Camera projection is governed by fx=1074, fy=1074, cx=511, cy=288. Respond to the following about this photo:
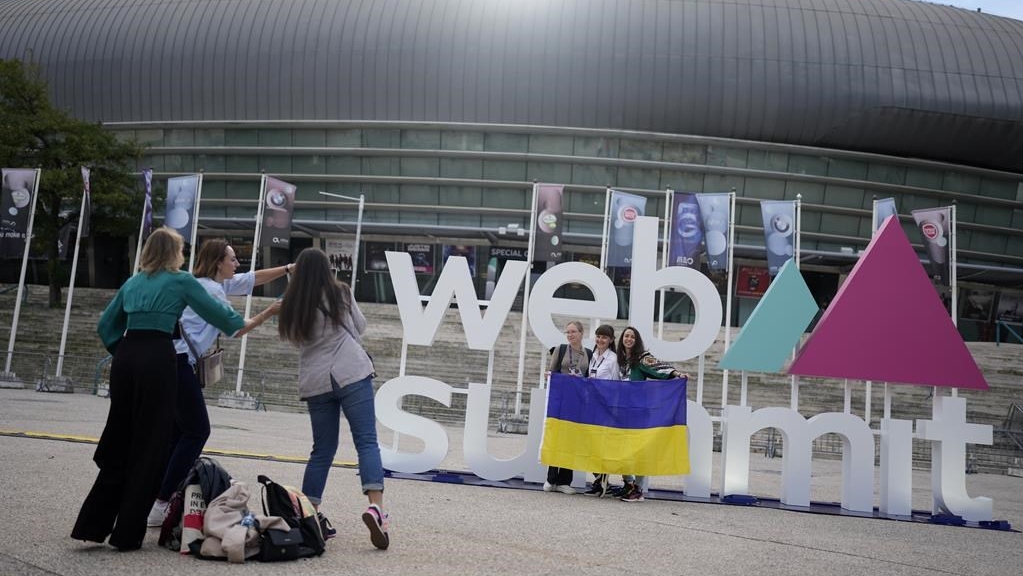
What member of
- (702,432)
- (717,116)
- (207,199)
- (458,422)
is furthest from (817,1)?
(702,432)

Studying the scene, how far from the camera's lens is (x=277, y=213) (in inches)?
1329

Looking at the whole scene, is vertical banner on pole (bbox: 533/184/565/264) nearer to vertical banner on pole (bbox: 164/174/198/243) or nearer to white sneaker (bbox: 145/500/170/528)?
vertical banner on pole (bbox: 164/174/198/243)

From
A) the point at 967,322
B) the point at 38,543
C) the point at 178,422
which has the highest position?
the point at 967,322

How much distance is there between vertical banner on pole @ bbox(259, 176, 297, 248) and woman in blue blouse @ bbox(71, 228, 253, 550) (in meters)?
27.0

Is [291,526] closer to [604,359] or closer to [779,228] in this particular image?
[604,359]

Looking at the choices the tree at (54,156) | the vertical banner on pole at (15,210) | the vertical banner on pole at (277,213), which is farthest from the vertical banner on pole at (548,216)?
the tree at (54,156)

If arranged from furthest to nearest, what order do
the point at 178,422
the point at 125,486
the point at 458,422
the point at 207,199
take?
the point at 207,199 → the point at 458,422 → the point at 178,422 → the point at 125,486

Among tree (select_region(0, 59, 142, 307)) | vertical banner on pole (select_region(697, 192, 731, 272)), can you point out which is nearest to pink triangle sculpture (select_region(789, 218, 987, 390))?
vertical banner on pole (select_region(697, 192, 731, 272))

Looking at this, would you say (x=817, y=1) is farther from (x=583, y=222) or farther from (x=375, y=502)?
(x=375, y=502)

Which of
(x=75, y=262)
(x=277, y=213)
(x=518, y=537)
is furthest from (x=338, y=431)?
(x=75, y=262)

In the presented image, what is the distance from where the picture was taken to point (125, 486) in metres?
6.43

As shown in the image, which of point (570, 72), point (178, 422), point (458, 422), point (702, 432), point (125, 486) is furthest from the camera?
point (570, 72)

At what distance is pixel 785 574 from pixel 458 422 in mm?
18630

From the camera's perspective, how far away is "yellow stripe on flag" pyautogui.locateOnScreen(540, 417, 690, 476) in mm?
11406
